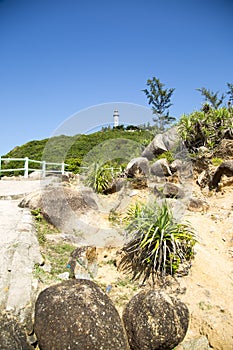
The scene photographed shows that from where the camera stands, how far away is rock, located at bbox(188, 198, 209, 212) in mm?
7480

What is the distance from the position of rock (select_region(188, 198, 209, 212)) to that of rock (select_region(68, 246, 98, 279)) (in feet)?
11.7

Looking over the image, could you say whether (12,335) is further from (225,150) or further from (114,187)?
(225,150)

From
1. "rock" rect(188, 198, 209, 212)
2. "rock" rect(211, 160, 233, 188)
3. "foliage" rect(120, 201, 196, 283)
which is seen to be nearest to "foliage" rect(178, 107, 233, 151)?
"rock" rect(211, 160, 233, 188)

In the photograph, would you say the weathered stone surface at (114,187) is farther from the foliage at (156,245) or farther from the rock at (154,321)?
the rock at (154,321)

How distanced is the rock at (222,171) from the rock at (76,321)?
609cm

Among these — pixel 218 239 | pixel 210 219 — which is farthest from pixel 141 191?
pixel 218 239

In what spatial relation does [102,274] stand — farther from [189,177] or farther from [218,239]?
[189,177]

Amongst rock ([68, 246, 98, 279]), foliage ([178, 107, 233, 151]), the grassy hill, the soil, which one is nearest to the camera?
the soil

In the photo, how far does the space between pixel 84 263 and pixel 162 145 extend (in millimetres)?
7880

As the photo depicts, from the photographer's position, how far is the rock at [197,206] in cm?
748

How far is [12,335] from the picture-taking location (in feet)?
9.39

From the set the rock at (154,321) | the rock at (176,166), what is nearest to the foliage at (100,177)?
the rock at (176,166)

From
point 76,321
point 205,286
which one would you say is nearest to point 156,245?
point 205,286

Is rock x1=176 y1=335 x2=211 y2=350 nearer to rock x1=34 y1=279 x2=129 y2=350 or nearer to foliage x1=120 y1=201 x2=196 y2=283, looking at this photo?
rock x1=34 y1=279 x2=129 y2=350
